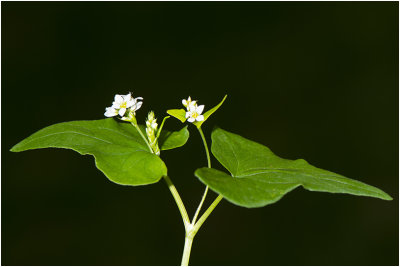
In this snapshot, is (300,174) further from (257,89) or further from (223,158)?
(257,89)

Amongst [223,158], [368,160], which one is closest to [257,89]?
[368,160]

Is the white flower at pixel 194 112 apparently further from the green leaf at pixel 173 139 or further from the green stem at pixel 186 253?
the green stem at pixel 186 253

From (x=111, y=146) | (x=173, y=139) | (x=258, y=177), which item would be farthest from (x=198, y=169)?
(x=173, y=139)

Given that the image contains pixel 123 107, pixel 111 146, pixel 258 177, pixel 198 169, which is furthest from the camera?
pixel 123 107

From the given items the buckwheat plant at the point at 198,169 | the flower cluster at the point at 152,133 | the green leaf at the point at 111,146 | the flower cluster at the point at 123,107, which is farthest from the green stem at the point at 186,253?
the flower cluster at the point at 123,107

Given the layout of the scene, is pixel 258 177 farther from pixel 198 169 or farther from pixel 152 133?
pixel 152 133

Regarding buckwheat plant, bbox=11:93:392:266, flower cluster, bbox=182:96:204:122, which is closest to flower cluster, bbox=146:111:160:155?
buckwheat plant, bbox=11:93:392:266

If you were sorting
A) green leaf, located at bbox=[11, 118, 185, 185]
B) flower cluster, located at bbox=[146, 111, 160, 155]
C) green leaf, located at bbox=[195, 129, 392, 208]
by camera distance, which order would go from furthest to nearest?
flower cluster, located at bbox=[146, 111, 160, 155], green leaf, located at bbox=[11, 118, 185, 185], green leaf, located at bbox=[195, 129, 392, 208]

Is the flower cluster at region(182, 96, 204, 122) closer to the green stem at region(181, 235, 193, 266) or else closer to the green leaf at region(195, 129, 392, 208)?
the green leaf at region(195, 129, 392, 208)
